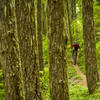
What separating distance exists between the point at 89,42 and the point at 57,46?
3.36 m

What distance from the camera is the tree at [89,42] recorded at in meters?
7.82

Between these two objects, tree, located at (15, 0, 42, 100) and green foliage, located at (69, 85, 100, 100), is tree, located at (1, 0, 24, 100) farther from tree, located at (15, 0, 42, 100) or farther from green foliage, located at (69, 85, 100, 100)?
green foliage, located at (69, 85, 100, 100)

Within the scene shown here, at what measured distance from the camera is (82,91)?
9039 millimetres

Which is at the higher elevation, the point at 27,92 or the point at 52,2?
the point at 52,2

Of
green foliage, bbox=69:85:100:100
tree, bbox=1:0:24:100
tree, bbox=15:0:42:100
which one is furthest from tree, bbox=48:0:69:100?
green foliage, bbox=69:85:100:100

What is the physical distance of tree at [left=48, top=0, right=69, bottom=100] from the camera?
5.05m

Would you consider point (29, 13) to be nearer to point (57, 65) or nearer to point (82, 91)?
point (57, 65)

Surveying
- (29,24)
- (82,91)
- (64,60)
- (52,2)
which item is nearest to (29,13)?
(29,24)

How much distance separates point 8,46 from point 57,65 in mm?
1657

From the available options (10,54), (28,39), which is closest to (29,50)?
(28,39)

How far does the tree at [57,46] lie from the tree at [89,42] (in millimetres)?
3082

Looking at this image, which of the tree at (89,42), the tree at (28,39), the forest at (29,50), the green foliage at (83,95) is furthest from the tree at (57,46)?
the tree at (89,42)

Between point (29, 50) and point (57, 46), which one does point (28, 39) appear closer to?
point (29, 50)

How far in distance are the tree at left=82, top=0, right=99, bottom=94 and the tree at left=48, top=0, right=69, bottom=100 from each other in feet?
10.1
